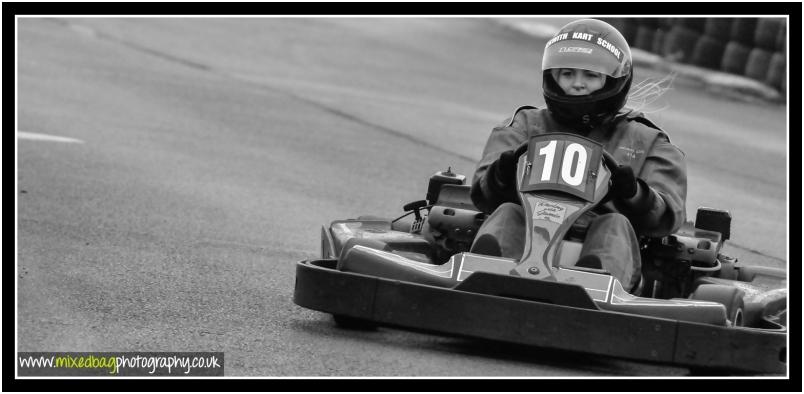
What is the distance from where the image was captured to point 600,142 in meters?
5.78

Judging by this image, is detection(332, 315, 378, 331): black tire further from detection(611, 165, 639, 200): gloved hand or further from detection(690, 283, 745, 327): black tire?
detection(690, 283, 745, 327): black tire

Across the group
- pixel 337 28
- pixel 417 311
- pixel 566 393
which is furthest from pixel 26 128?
pixel 337 28

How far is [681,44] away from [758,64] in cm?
130

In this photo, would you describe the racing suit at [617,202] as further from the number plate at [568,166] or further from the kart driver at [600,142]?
the number plate at [568,166]

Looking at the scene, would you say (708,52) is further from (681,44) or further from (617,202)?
(617,202)

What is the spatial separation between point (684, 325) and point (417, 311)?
871 millimetres

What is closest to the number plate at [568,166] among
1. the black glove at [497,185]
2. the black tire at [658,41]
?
the black glove at [497,185]

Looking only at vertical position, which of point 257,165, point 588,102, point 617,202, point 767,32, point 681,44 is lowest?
point 257,165

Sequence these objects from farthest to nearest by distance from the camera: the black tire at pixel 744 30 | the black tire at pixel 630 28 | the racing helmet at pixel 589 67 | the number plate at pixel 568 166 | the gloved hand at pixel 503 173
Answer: the black tire at pixel 630 28, the black tire at pixel 744 30, the racing helmet at pixel 589 67, the gloved hand at pixel 503 173, the number plate at pixel 568 166

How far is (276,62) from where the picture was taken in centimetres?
1673

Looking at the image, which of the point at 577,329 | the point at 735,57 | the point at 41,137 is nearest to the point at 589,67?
the point at 577,329

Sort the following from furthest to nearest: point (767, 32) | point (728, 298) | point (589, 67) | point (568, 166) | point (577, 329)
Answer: point (767, 32) → point (589, 67) → point (568, 166) → point (728, 298) → point (577, 329)

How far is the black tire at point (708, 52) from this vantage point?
56.0 ft

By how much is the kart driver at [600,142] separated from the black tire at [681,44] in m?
11.9
